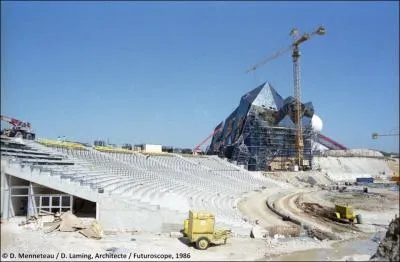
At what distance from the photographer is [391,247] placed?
17.2 m

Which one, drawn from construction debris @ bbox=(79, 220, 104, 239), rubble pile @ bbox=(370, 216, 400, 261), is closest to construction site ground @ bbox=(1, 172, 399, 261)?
construction debris @ bbox=(79, 220, 104, 239)

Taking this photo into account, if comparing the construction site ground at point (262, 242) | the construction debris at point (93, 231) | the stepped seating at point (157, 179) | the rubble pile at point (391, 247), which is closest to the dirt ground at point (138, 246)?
the construction site ground at point (262, 242)

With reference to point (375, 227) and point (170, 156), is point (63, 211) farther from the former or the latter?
point (170, 156)

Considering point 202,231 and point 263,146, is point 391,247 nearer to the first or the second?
point 202,231

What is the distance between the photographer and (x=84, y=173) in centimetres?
3052

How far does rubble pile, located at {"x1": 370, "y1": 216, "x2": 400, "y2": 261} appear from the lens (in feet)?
54.6

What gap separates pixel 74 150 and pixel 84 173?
38.1ft

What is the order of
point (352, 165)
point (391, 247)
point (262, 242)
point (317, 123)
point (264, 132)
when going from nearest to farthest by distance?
1. point (391, 247)
2. point (262, 242)
3. point (264, 132)
4. point (352, 165)
5. point (317, 123)

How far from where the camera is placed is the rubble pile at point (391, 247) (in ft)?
54.6

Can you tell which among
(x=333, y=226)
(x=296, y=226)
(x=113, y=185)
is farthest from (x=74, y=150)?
(x=333, y=226)

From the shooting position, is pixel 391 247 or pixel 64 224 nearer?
pixel 391 247

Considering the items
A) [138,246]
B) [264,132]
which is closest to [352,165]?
[264,132]

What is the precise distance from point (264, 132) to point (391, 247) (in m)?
74.8

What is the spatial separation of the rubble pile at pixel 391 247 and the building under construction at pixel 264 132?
6740 cm
